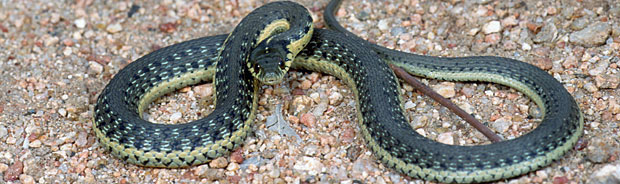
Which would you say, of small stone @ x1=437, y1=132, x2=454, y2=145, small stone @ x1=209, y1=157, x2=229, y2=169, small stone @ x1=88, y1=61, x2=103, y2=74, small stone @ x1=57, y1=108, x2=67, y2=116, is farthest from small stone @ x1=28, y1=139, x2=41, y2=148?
small stone @ x1=437, y1=132, x2=454, y2=145

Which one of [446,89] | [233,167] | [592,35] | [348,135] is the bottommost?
[233,167]

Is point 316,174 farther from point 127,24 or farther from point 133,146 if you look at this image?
point 127,24

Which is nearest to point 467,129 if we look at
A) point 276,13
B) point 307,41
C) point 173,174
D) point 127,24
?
point 307,41

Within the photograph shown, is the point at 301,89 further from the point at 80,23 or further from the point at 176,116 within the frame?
the point at 80,23

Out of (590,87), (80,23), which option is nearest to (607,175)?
(590,87)

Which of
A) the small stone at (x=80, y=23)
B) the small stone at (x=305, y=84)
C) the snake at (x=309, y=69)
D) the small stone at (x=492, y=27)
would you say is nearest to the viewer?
the snake at (x=309, y=69)

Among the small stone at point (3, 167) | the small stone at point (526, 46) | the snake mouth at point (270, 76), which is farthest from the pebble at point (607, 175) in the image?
the small stone at point (3, 167)

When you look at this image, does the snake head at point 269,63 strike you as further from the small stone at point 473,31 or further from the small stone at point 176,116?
the small stone at point 473,31
